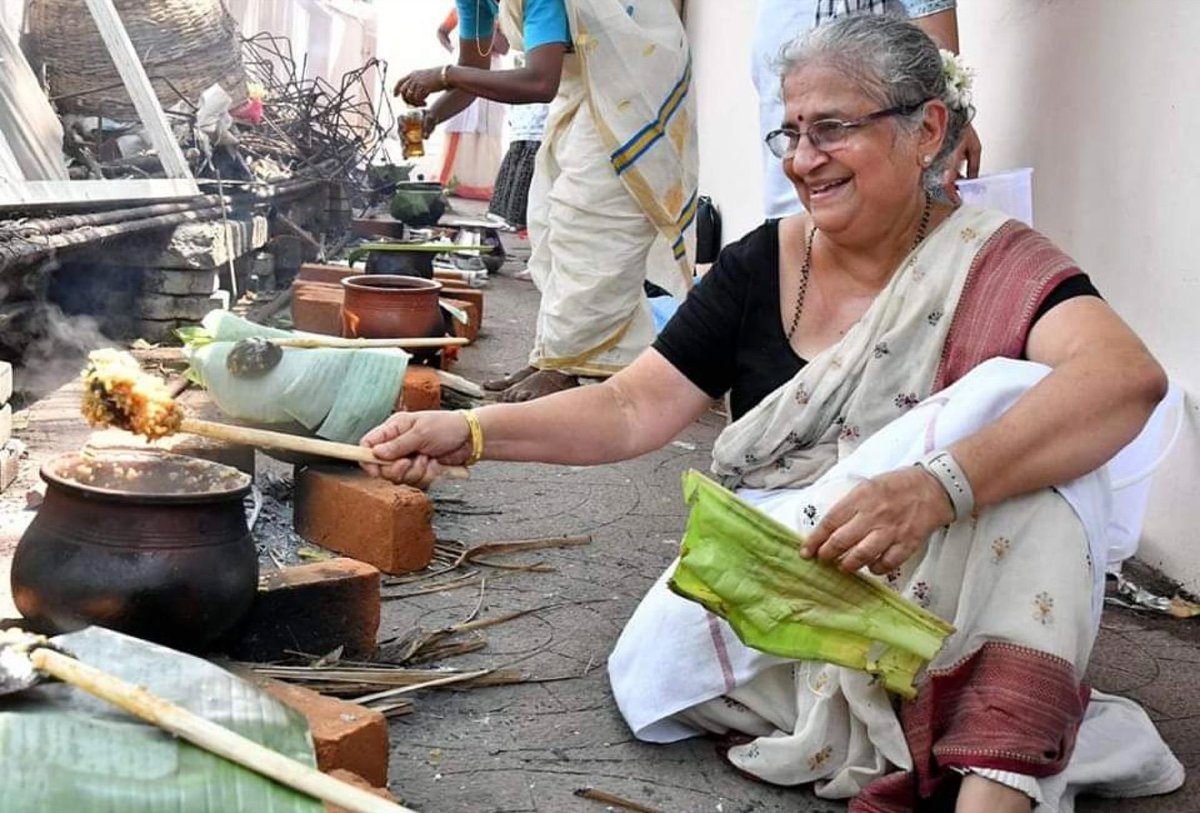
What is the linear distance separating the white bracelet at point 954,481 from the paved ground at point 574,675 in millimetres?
659

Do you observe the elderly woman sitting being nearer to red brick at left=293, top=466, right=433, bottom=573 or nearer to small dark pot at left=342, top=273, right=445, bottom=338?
red brick at left=293, top=466, right=433, bottom=573

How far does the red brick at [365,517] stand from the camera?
354 centimetres

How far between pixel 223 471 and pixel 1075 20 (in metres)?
3.05

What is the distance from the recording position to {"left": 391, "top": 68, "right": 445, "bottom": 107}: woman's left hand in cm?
522

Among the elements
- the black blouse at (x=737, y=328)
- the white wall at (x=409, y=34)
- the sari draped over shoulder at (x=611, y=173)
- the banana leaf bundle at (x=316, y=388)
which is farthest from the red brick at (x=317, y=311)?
the white wall at (x=409, y=34)

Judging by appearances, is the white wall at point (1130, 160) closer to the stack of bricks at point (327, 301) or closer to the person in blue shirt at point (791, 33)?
the person in blue shirt at point (791, 33)

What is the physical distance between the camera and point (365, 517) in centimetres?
360

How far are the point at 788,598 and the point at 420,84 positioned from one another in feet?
11.7

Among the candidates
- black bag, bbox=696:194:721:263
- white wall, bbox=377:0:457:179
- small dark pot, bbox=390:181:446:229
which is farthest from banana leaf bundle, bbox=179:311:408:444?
white wall, bbox=377:0:457:179

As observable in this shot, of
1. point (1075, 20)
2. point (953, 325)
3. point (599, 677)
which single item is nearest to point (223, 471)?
point (599, 677)

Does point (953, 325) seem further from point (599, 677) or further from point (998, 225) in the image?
point (599, 677)

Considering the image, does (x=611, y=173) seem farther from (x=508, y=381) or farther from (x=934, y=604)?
(x=934, y=604)

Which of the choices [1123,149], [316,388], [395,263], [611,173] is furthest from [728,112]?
[316,388]

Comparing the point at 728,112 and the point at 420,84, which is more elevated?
the point at 420,84
